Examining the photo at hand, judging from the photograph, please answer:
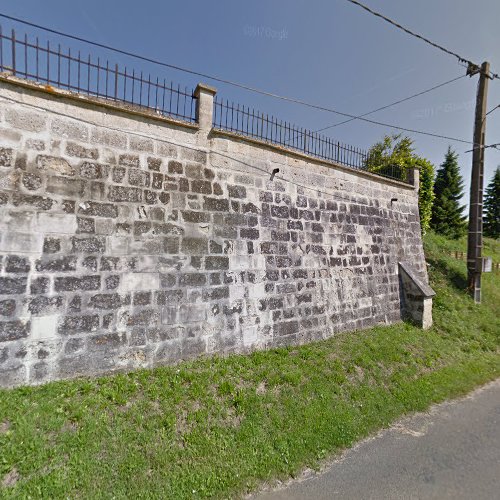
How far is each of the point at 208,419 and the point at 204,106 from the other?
495cm

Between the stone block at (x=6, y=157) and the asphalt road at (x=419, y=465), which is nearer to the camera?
the asphalt road at (x=419, y=465)

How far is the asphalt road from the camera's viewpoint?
3.27 m

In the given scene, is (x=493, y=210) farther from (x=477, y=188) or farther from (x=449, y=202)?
(x=477, y=188)

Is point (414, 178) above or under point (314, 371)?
above

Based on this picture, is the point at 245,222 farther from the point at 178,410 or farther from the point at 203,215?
the point at 178,410

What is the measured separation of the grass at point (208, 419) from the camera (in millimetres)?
2945

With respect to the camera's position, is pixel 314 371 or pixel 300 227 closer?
pixel 314 371

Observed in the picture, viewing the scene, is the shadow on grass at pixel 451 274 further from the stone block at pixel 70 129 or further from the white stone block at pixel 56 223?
the stone block at pixel 70 129

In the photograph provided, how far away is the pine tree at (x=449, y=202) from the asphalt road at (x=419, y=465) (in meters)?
17.6

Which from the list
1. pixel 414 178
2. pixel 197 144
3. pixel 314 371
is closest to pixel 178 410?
pixel 314 371

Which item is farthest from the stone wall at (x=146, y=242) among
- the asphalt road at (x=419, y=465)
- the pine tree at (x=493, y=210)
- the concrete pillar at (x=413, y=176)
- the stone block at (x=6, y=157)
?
the pine tree at (x=493, y=210)

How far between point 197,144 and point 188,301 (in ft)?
8.85

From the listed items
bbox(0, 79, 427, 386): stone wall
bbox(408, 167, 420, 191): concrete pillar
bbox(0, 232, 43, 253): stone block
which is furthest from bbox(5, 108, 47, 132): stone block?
bbox(408, 167, 420, 191): concrete pillar

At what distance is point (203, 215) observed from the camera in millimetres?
5113
